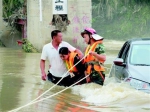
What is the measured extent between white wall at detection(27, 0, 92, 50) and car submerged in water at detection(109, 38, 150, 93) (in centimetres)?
1117

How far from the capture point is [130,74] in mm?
10156

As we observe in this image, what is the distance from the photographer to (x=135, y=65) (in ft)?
34.2

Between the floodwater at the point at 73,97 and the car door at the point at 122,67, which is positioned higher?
the car door at the point at 122,67

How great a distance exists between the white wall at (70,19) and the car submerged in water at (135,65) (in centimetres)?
1117

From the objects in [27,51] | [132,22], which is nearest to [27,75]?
[27,51]

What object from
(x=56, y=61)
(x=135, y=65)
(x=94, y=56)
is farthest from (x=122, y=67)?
(x=56, y=61)

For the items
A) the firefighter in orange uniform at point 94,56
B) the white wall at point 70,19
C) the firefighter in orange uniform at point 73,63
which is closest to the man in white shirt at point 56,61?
the firefighter in orange uniform at point 73,63

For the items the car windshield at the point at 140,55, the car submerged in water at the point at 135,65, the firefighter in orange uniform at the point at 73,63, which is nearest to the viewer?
the car submerged in water at the point at 135,65

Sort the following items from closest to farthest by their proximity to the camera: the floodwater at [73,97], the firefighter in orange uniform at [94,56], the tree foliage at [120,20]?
the floodwater at [73,97] → the firefighter in orange uniform at [94,56] → the tree foliage at [120,20]

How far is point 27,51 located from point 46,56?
1152 centimetres

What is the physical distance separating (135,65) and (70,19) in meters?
12.6

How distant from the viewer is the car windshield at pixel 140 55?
1057 cm

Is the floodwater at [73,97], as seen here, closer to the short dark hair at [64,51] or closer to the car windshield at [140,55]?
the car windshield at [140,55]

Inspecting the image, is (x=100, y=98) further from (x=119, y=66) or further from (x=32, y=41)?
(x=32, y=41)
